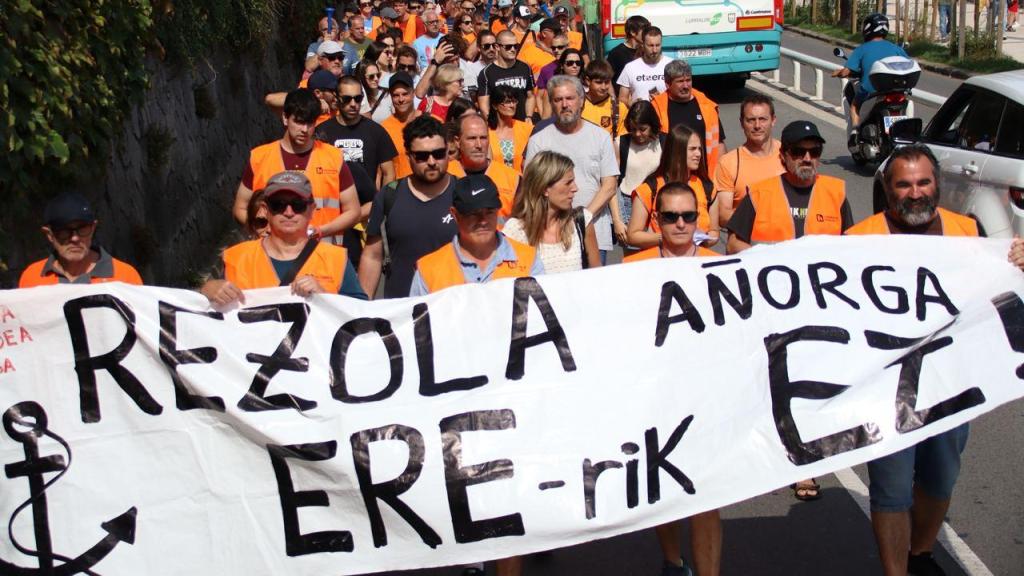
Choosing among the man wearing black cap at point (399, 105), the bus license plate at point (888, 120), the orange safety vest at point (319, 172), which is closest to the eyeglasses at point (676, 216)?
the orange safety vest at point (319, 172)

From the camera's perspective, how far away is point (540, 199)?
6.57 meters

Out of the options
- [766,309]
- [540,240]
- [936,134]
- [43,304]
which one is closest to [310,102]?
[540,240]

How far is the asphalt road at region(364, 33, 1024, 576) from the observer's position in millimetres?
5887

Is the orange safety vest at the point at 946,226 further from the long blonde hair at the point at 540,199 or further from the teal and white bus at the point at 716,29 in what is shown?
A: the teal and white bus at the point at 716,29

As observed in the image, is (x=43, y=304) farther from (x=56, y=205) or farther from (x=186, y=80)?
(x=186, y=80)

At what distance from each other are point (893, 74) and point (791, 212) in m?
8.49

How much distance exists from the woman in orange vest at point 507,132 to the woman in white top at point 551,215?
2.83 meters

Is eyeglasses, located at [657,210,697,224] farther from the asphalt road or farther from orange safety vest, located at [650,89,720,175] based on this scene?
orange safety vest, located at [650,89,720,175]

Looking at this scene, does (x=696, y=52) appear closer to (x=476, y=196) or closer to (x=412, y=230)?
(x=412, y=230)

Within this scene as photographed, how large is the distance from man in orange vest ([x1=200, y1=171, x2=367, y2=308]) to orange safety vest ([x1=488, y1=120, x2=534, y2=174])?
370 cm

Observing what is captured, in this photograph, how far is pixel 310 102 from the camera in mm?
7969

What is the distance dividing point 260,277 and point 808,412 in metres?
2.35

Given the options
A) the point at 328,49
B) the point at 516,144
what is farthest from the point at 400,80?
the point at 328,49

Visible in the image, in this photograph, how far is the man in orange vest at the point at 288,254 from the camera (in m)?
5.79
